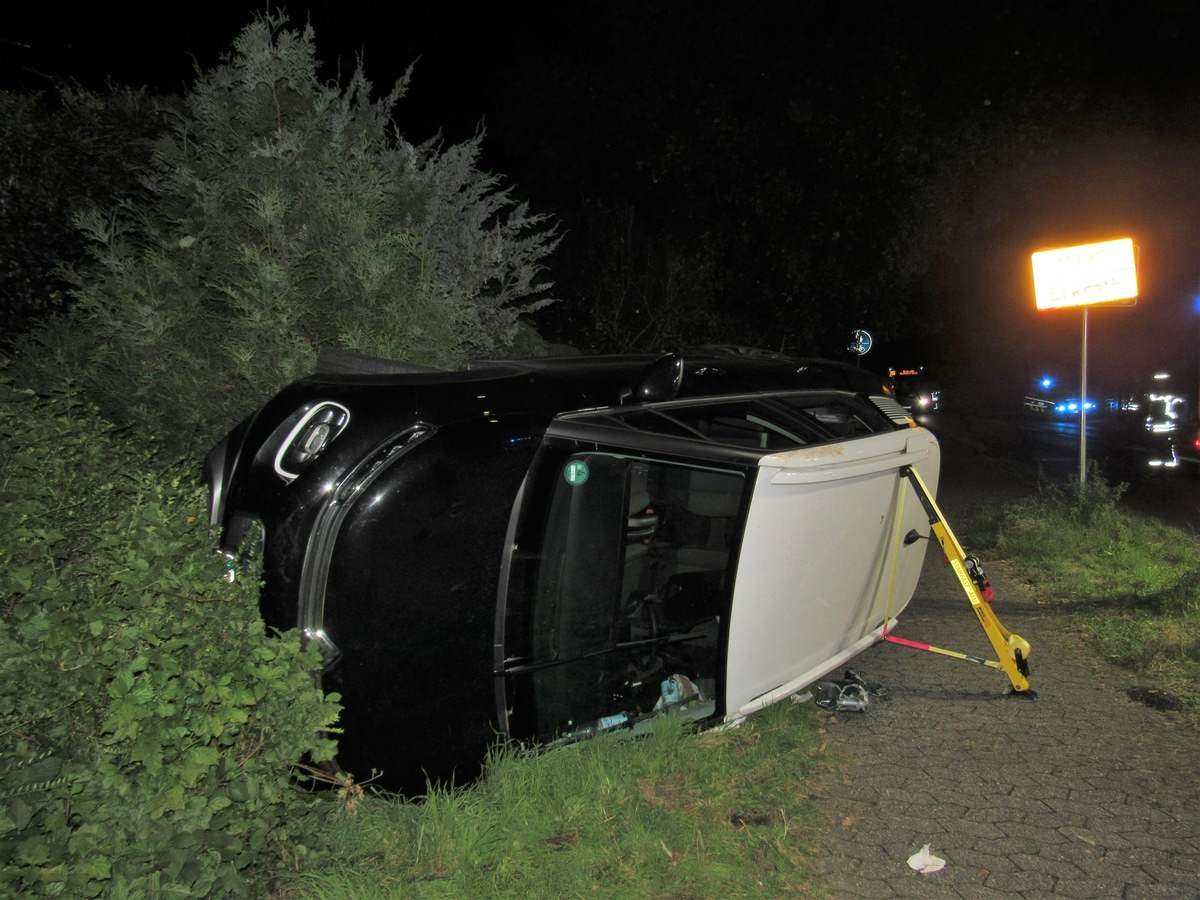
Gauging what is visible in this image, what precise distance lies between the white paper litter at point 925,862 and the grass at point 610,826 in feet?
1.11

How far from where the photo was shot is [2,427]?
4098mm

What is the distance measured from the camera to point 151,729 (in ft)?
7.95

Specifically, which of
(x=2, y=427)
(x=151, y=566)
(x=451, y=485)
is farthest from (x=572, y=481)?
(x=2, y=427)

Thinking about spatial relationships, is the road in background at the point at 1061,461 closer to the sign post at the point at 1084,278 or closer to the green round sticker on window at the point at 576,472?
the sign post at the point at 1084,278

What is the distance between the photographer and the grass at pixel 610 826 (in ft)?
10.0

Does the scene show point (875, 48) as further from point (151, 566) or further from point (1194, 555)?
point (151, 566)

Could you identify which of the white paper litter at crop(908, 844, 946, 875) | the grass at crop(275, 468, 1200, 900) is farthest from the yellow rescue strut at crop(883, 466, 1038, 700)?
the white paper litter at crop(908, 844, 946, 875)

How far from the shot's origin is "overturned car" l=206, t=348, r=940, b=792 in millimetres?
3234

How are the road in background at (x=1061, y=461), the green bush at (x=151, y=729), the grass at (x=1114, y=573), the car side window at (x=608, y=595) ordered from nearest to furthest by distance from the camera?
the green bush at (x=151, y=729) → the car side window at (x=608, y=595) → the grass at (x=1114, y=573) → the road in background at (x=1061, y=461)

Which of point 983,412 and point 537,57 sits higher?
point 537,57

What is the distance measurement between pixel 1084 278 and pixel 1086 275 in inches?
1.5

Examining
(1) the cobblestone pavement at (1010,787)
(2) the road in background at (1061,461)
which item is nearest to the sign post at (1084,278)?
(2) the road in background at (1061,461)

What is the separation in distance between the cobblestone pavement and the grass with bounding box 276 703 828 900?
26 centimetres

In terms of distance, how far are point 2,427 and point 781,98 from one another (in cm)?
1715
